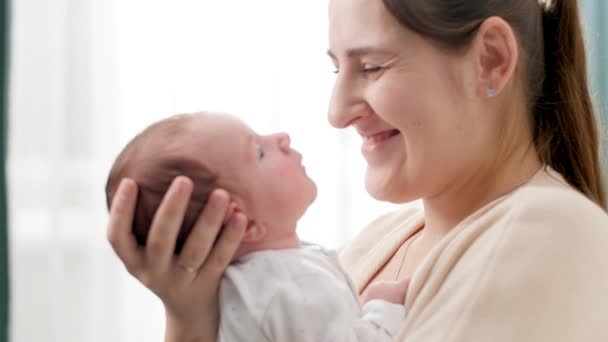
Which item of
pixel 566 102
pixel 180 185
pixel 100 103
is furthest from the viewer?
pixel 100 103

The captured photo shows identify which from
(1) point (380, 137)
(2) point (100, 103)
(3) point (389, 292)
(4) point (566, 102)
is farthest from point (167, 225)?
(2) point (100, 103)

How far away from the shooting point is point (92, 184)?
2.70 m

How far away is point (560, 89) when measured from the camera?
4.75 ft

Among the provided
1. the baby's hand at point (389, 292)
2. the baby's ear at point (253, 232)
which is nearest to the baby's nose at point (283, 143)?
the baby's ear at point (253, 232)

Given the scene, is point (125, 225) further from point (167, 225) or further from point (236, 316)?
point (236, 316)

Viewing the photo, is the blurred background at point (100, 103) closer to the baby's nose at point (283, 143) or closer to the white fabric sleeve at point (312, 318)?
the baby's nose at point (283, 143)

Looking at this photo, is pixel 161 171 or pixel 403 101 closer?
pixel 161 171

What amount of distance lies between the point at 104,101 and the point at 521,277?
1.89 meters

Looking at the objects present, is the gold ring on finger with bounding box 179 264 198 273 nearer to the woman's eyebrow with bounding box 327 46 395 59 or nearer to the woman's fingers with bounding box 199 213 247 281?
the woman's fingers with bounding box 199 213 247 281

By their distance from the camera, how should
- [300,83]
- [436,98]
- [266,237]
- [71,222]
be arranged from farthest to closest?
[300,83], [71,222], [436,98], [266,237]

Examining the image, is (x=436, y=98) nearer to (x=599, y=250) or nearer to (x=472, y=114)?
(x=472, y=114)

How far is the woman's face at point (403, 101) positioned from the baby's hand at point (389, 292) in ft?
0.66

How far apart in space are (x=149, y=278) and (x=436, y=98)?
0.52m

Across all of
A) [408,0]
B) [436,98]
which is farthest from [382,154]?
[408,0]
